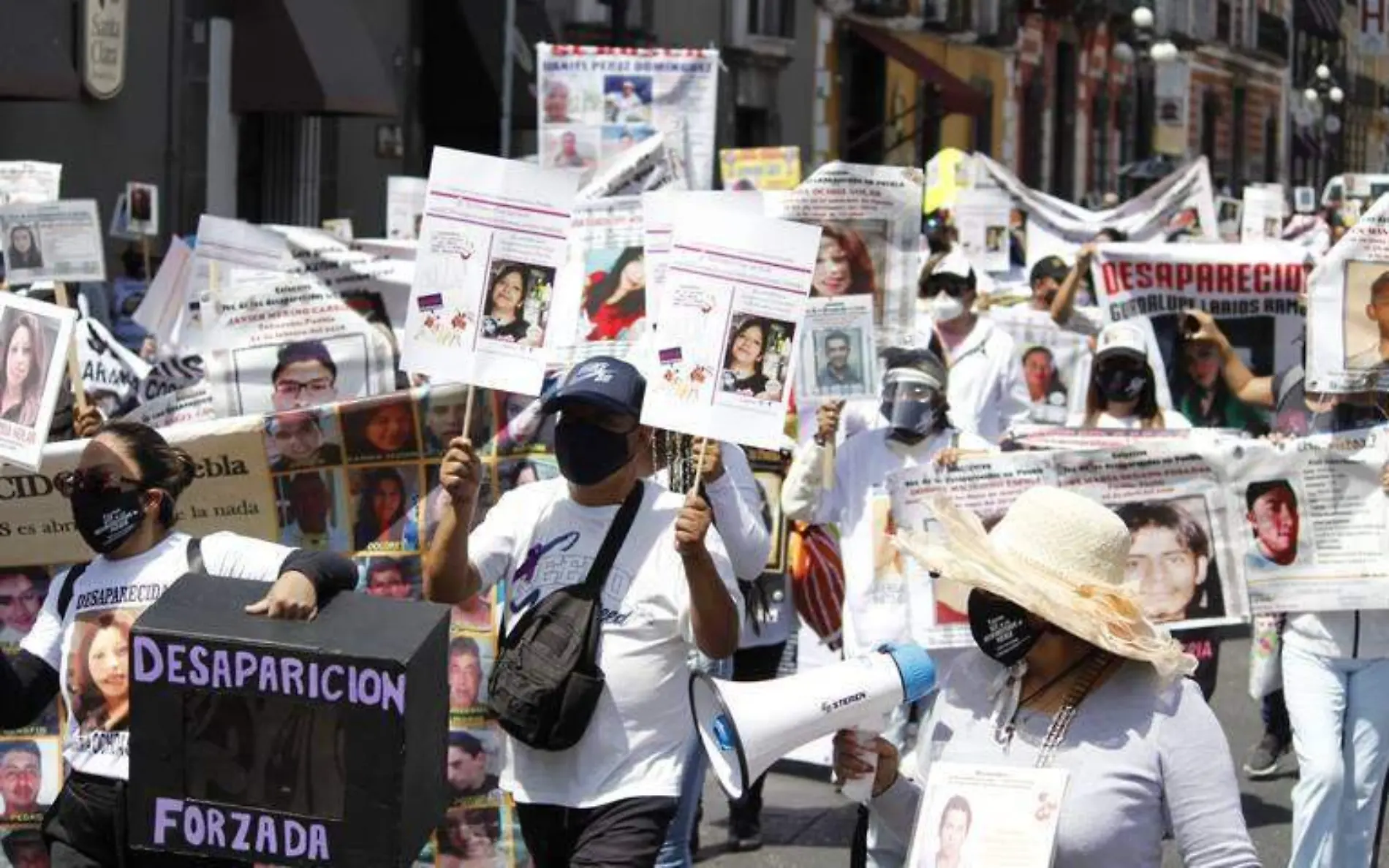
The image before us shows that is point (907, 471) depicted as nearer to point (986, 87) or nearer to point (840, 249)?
point (840, 249)

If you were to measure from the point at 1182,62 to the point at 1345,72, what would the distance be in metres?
21.7

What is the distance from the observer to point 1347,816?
6.25 metres

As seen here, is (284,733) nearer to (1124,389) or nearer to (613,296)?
(613,296)

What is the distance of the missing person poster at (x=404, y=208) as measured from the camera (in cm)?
1502

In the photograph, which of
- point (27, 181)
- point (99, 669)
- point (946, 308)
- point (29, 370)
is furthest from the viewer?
point (27, 181)

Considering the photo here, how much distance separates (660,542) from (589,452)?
22cm

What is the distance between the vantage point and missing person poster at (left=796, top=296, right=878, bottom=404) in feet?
24.5

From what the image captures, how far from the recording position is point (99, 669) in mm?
4594

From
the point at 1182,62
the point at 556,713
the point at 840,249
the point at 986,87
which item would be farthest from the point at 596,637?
the point at 1182,62

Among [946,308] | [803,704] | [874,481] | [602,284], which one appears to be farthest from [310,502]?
[946,308]

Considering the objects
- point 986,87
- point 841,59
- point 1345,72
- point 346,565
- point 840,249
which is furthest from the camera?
point 1345,72

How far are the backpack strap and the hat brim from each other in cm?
175

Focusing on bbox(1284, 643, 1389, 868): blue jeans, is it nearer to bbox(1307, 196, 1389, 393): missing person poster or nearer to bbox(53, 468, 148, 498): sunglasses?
bbox(1307, 196, 1389, 393): missing person poster

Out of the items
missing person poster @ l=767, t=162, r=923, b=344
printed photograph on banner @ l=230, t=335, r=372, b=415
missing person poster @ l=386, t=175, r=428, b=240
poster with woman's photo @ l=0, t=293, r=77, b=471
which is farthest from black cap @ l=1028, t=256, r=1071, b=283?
poster with woman's photo @ l=0, t=293, r=77, b=471
